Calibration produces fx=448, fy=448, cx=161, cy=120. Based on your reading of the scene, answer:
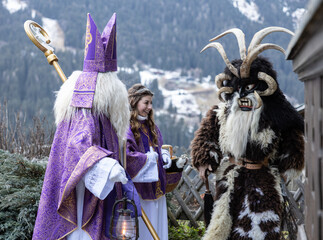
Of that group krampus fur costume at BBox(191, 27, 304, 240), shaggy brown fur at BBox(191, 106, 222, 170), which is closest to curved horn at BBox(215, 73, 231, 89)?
krampus fur costume at BBox(191, 27, 304, 240)

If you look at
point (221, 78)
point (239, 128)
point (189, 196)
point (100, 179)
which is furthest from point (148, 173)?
point (189, 196)

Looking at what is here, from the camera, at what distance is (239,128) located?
3842 mm

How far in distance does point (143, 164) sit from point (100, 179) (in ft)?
3.10

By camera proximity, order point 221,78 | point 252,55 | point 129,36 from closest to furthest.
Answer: point 252,55
point 221,78
point 129,36

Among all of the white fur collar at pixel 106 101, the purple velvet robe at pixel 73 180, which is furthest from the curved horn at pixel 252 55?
the purple velvet robe at pixel 73 180

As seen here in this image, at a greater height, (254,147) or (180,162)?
(254,147)

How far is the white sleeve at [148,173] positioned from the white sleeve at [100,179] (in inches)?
34.6

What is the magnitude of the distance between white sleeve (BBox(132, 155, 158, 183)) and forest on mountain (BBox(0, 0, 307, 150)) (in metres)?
8.34

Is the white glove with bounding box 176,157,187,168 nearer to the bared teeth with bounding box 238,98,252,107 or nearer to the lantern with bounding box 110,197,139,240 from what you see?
the bared teeth with bounding box 238,98,252,107

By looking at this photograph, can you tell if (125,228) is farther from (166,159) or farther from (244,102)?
(244,102)

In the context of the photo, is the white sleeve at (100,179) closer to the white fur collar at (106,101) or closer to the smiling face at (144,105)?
the white fur collar at (106,101)

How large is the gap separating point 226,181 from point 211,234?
1.55ft

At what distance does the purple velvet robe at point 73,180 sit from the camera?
2910 millimetres

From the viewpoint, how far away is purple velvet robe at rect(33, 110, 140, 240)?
2.91 m
